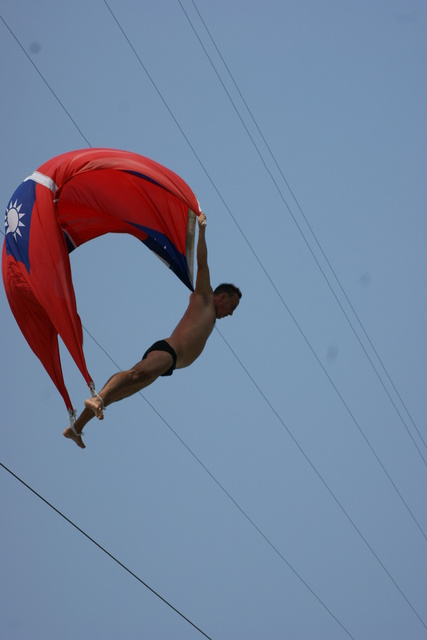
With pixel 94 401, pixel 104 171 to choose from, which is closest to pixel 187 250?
pixel 104 171

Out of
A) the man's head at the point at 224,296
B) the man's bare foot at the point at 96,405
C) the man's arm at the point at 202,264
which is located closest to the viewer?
the man's bare foot at the point at 96,405

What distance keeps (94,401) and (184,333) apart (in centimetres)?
110

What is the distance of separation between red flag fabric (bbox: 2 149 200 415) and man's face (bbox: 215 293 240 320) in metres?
0.37

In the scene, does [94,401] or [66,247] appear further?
[66,247]

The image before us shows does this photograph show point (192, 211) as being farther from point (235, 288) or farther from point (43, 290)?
point (43, 290)

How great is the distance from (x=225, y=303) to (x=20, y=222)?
1.67 metres

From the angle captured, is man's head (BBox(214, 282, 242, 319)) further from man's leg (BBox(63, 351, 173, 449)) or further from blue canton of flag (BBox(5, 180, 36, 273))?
blue canton of flag (BBox(5, 180, 36, 273))

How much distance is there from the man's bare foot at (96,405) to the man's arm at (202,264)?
1413 millimetres

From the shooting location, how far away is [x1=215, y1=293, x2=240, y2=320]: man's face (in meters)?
9.57

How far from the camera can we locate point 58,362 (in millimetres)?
9586

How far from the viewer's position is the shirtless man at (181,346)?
861 cm

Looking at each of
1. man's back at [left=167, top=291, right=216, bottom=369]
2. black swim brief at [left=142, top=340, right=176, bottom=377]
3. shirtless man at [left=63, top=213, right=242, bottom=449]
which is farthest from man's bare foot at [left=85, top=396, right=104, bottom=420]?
man's back at [left=167, top=291, right=216, bottom=369]

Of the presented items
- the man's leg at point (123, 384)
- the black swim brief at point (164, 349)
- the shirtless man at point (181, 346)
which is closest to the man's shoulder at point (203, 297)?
the shirtless man at point (181, 346)

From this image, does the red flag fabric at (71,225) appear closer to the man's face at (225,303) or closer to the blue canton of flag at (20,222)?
the blue canton of flag at (20,222)
